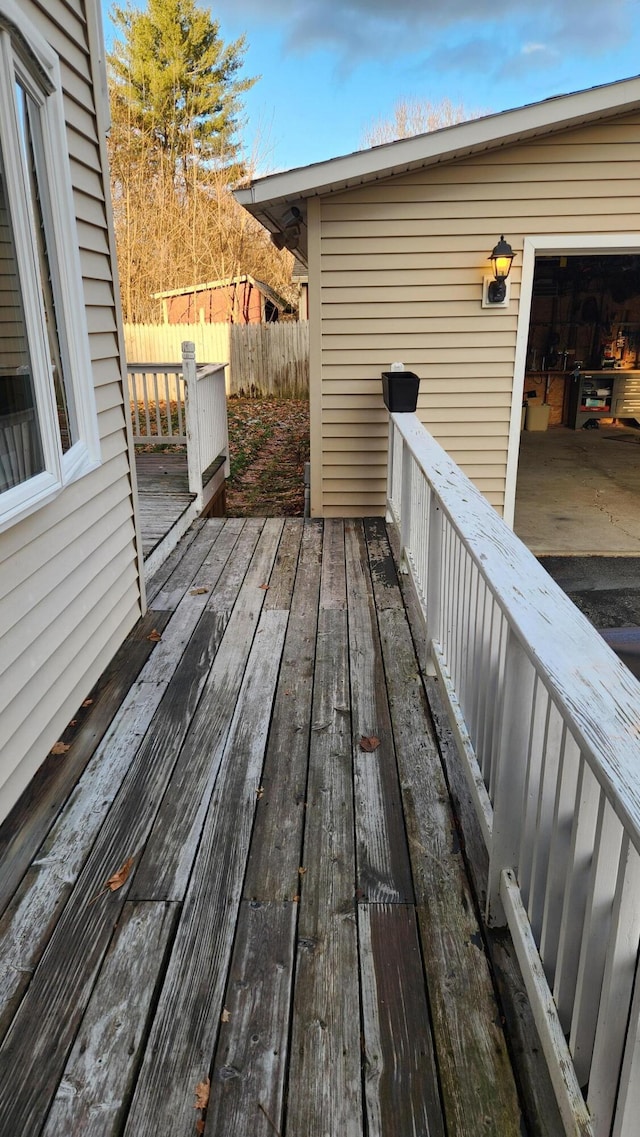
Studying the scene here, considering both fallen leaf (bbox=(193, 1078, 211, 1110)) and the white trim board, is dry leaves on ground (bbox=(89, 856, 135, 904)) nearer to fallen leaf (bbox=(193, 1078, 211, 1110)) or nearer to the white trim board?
fallen leaf (bbox=(193, 1078, 211, 1110))

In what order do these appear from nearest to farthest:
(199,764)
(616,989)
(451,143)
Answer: (616,989)
(199,764)
(451,143)

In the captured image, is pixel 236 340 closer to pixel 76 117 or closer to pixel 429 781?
pixel 76 117

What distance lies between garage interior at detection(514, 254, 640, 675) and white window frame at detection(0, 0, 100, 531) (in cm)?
427

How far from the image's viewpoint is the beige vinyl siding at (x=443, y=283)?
496 centimetres

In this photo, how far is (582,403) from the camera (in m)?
11.2

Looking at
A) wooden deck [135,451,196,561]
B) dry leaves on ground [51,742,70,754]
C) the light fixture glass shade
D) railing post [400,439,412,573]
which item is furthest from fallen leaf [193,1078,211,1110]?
the light fixture glass shade

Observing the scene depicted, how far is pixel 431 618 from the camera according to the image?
9.70 ft

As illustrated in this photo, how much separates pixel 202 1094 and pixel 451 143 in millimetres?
5070

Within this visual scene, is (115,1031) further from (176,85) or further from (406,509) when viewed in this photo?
(176,85)

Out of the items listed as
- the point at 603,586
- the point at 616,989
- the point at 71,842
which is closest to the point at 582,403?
the point at 603,586

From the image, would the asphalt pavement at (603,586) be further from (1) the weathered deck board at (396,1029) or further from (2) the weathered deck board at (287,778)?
(1) the weathered deck board at (396,1029)

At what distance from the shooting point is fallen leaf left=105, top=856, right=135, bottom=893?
73.4 inches

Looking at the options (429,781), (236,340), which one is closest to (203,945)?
(429,781)

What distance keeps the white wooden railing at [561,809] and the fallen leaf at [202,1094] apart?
2.10 ft
